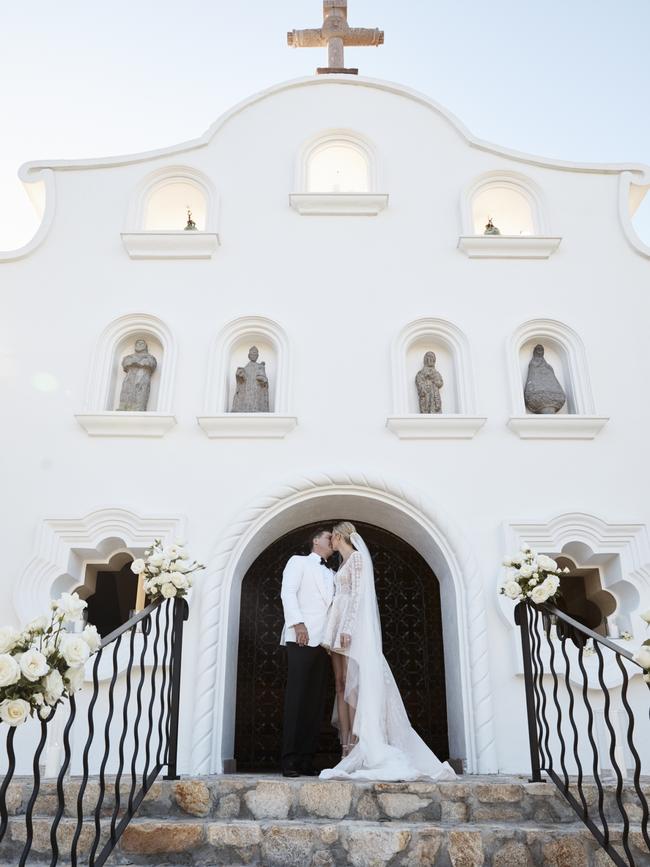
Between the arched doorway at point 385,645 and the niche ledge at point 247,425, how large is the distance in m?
1.15

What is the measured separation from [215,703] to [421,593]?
2.30 m

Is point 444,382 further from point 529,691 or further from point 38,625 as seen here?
point 38,625

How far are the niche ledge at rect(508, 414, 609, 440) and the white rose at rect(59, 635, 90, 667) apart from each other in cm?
481

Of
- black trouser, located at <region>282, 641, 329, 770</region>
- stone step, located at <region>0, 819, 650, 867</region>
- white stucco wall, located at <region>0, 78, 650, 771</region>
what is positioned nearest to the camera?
stone step, located at <region>0, 819, 650, 867</region>

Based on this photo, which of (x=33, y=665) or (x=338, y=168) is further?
(x=338, y=168)

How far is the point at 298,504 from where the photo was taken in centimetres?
675

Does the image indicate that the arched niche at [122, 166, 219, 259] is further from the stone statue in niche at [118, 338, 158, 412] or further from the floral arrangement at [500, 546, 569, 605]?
the floral arrangement at [500, 546, 569, 605]

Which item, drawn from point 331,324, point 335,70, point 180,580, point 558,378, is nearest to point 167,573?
point 180,580

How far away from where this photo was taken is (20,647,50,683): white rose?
2.90m

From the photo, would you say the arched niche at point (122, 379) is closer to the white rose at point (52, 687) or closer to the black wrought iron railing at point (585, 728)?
the black wrought iron railing at point (585, 728)

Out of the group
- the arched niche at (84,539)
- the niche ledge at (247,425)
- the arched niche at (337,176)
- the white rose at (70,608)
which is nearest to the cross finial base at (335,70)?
the arched niche at (337,176)

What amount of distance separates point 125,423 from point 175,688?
2745 millimetres

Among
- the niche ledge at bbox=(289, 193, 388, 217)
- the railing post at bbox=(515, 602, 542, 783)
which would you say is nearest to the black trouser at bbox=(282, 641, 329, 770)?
the railing post at bbox=(515, 602, 542, 783)

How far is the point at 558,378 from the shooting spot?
7.52 metres
